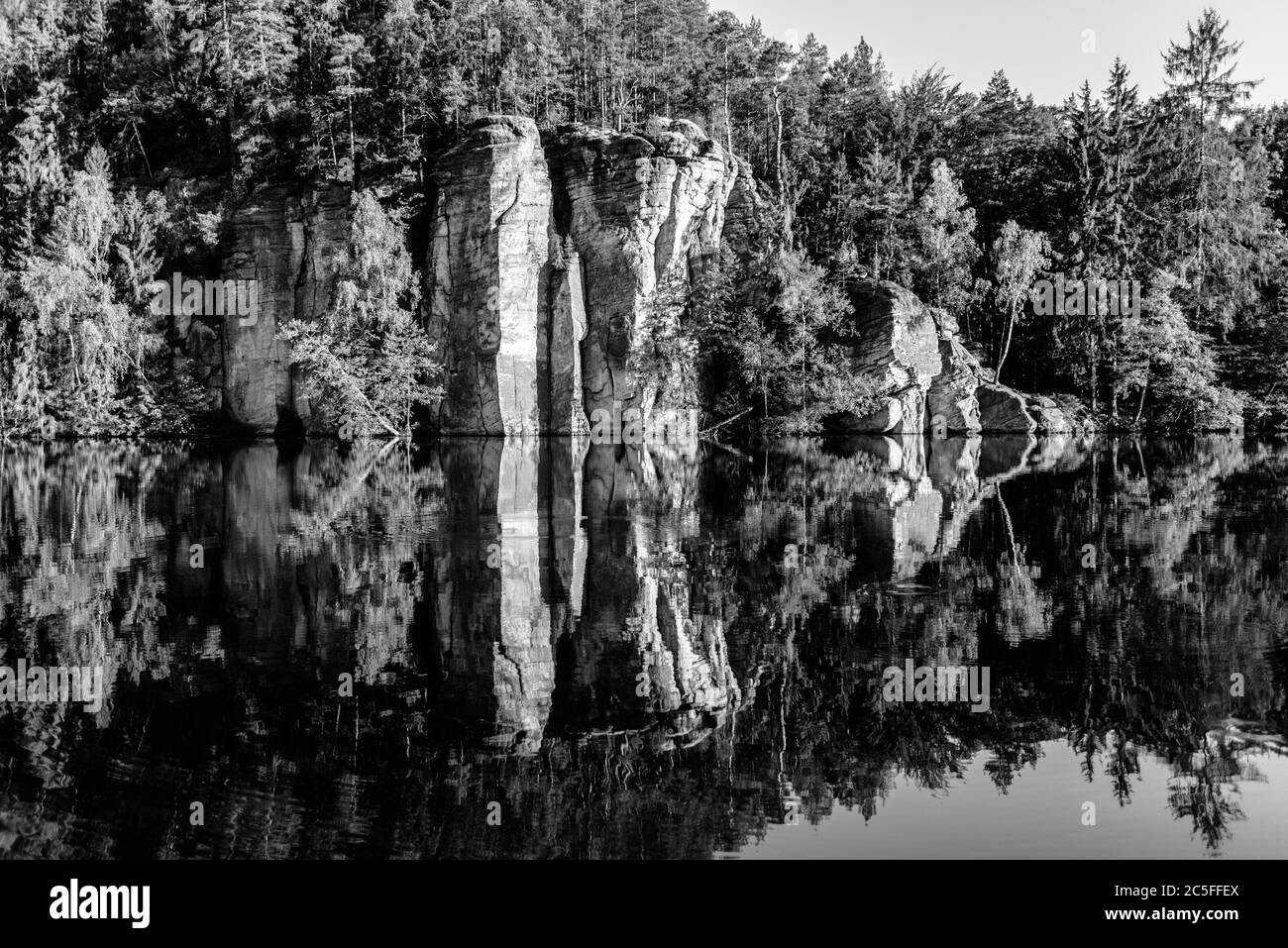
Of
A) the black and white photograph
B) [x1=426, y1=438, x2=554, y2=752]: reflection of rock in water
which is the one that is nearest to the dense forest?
the black and white photograph

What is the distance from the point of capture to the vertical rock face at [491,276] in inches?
2077

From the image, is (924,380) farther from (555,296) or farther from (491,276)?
(491,276)

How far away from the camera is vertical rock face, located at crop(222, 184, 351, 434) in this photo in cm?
5466

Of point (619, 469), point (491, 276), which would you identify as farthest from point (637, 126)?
point (619, 469)

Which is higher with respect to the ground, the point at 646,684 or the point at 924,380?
the point at 924,380

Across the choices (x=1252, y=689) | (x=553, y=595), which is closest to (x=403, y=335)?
(x=553, y=595)

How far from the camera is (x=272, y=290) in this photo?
182 ft

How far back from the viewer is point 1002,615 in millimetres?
13703

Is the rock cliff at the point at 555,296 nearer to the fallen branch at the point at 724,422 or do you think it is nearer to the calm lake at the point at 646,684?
the fallen branch at the point at 724,422

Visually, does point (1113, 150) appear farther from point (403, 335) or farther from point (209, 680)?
point (209, 680)

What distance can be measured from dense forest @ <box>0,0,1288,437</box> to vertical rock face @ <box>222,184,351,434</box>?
5.97 ft

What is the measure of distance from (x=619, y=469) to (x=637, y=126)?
104 feet

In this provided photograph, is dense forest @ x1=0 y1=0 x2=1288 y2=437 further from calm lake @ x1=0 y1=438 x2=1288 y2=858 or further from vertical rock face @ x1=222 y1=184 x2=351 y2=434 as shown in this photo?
calm lake @ x1=0 y1=438 x2=1288 y2=858

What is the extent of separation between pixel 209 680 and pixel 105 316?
47397 mm
